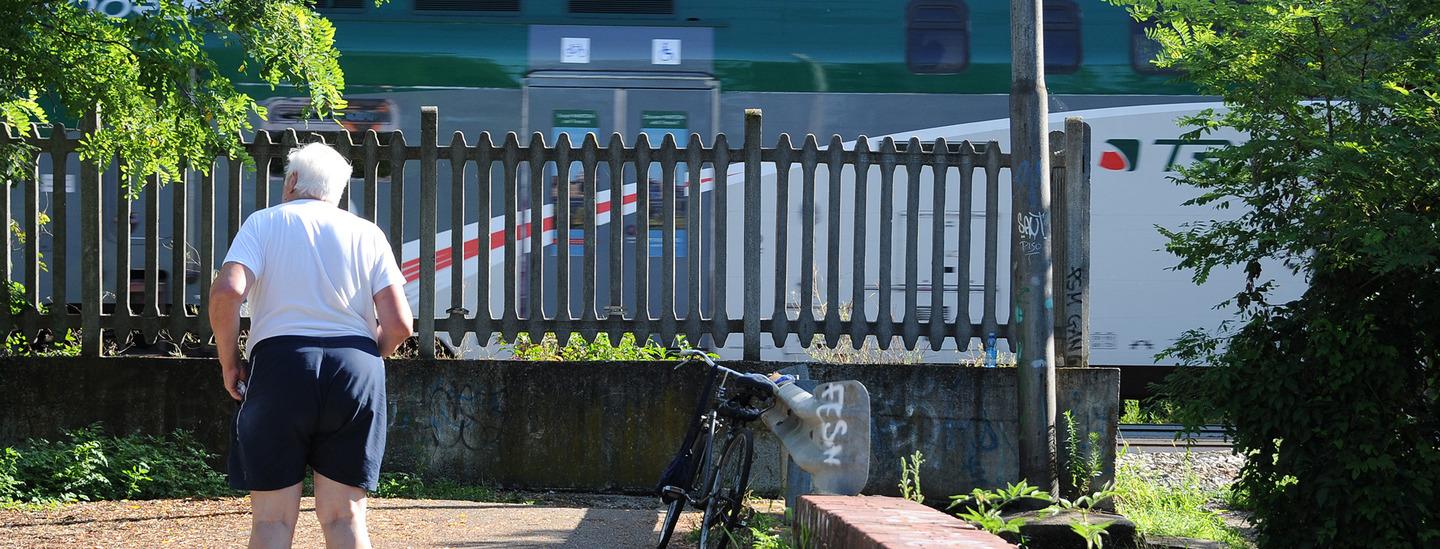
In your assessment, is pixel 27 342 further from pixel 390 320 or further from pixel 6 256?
pixel 390 320

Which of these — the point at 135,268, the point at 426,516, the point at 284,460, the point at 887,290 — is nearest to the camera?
the point at 284,460

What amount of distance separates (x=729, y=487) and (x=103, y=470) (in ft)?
11.7

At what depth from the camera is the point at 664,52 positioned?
10578 millimetres

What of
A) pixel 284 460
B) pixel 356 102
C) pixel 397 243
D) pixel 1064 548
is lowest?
pixel 1064 548

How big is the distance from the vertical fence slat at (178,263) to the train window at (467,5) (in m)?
3.41

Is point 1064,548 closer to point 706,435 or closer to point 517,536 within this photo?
point 706,435

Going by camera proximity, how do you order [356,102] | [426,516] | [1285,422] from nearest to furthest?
[1285,422] → [426,516] → [356,102]

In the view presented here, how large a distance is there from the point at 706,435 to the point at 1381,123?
309 centimetres

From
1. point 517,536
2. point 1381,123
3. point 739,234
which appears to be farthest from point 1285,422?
point 739,234

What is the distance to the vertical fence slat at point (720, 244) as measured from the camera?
750 centimetres

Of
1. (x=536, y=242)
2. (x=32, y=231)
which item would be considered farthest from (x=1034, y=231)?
(x=32, y=231)

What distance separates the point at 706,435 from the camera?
5285 millimetres

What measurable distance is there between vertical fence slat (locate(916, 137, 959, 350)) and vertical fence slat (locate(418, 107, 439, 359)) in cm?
281

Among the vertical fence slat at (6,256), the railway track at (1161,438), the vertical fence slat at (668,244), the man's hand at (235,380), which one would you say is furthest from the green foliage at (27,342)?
the railway track at (1161,438)
